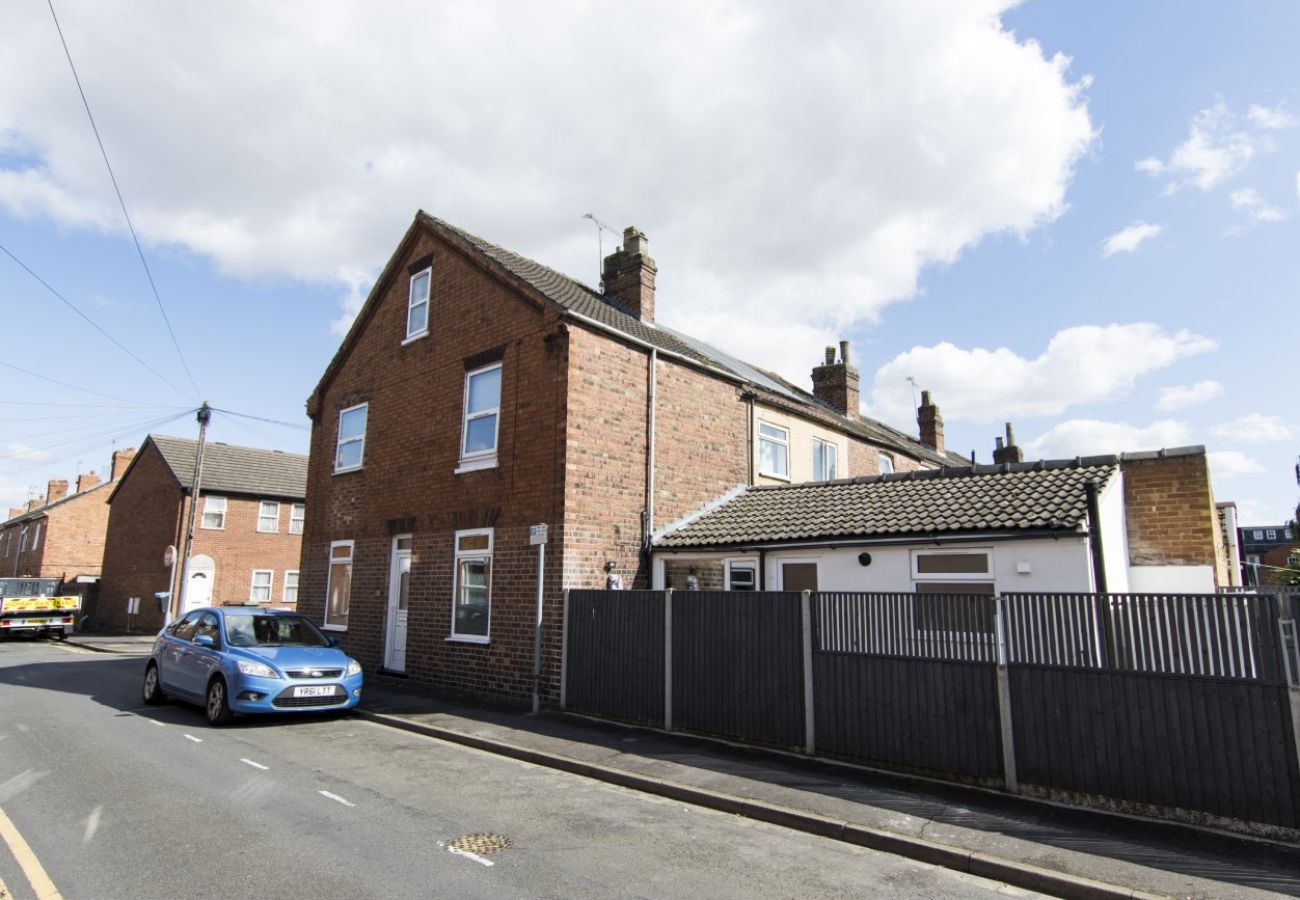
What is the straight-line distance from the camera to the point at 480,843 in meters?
5.66

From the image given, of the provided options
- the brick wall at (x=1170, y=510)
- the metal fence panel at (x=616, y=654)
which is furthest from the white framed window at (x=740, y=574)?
the brick wall at (x=1170, y=510)

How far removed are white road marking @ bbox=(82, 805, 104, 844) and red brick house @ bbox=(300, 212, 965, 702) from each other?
5914 millimetres

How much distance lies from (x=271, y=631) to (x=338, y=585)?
551cm

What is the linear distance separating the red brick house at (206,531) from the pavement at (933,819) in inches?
955

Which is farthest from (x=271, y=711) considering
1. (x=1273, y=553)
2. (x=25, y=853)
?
(x=1273, y=553)

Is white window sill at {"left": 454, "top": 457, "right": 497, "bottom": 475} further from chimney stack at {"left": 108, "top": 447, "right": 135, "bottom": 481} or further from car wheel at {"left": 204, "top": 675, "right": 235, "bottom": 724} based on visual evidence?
chimney stack at {"left": 108, "top": 447, "right": 135, "bottom": 481}

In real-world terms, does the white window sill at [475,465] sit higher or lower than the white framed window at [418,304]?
lower

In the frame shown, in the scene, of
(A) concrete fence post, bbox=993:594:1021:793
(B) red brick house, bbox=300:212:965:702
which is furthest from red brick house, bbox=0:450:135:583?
(A) concrete fence post, bbox=993:594:1021:793

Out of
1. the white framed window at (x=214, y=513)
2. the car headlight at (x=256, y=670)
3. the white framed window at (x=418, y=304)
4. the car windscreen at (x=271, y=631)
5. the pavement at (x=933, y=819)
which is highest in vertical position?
the white framed window at (x=418, y=304)

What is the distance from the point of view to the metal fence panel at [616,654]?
10.0 m

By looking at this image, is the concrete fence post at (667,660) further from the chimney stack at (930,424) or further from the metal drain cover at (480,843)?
the chimney stack at (930,424)

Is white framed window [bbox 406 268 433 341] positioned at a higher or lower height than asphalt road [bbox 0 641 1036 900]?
higher

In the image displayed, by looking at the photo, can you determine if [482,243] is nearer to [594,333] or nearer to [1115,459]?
[594,333]

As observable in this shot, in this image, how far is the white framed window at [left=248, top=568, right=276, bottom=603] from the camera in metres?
30.3
